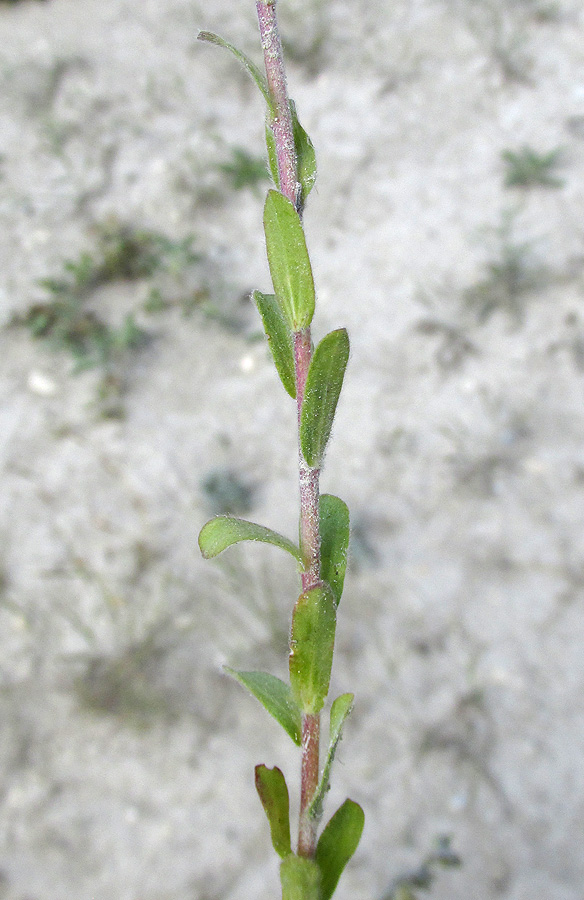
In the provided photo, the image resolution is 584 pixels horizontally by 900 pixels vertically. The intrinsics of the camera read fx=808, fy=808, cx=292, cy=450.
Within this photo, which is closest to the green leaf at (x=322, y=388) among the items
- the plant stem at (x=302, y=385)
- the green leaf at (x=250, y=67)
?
the plant stem at (x=302, y=385)

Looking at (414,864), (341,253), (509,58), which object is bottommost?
(414,864)

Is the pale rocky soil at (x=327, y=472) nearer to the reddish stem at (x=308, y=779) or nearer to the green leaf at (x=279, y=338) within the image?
the reddish stem at (x=308, y=779)

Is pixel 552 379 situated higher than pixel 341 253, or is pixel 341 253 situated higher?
pixel 341 253

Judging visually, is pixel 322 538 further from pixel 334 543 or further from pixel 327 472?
pixel 327 472

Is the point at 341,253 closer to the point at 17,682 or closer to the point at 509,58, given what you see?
the point at 509,58

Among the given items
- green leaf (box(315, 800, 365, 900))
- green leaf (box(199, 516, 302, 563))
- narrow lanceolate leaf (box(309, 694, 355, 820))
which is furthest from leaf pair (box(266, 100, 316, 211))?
green leaf (box(315, 800, 365, 900))

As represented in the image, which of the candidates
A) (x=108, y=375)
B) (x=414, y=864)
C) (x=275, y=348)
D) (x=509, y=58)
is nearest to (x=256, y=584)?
(x=414, y=864)
